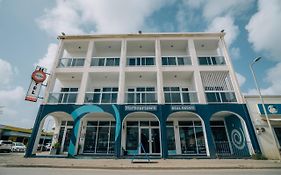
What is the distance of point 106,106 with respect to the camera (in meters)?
11.7

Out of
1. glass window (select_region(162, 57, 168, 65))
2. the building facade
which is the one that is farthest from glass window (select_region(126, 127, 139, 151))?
the building facade

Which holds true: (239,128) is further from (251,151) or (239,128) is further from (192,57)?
(192,57)

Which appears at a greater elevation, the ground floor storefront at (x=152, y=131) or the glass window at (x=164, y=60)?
the glass window at (x=164, y=60)

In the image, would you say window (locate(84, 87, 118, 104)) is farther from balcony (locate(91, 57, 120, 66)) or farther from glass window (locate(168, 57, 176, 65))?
glass window (locate(168, 57, 176, 65))

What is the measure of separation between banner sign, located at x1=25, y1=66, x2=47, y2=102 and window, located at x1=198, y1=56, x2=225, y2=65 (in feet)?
48.5

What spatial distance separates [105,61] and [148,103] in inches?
243

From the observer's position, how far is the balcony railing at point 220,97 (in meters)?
12.1

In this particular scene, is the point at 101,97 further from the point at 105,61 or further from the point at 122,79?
the point at 105,61

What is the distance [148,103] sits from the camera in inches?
464

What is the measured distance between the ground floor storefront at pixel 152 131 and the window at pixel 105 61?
180 inches

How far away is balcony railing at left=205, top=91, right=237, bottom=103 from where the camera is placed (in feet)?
39.6

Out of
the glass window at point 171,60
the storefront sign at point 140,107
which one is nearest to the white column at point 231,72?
the glass window at point 171,60

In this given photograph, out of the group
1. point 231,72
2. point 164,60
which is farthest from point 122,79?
point 231,72

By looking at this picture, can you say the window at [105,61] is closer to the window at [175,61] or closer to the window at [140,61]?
the window at [140,61]
